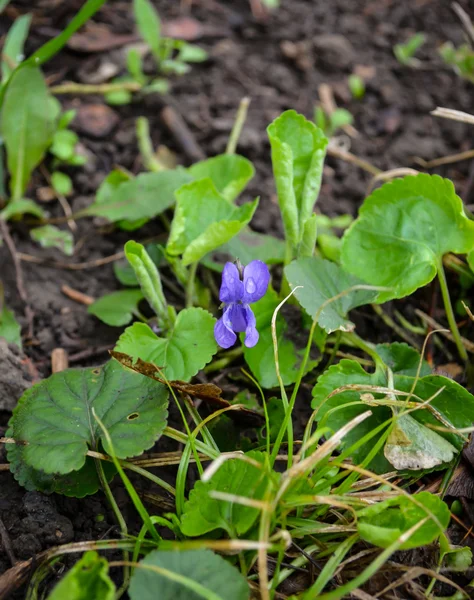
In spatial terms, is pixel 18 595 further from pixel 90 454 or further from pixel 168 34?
pixel 168 34

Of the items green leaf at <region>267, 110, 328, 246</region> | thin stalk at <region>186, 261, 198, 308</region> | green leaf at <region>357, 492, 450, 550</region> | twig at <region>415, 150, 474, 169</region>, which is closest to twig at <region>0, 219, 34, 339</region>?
thin stalk at <region>186, 261, 198, 308</region>

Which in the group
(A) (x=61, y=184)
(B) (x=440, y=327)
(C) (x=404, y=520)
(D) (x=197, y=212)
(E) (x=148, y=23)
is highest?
(E) (x=148, y=23)

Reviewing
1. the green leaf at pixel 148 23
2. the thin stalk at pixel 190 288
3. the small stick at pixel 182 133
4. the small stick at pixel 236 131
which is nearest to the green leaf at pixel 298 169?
the thin stalk at pixel 190 288

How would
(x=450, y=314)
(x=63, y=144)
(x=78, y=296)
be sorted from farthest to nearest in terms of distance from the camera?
(x=63, y=144)
(x=78, y=296)
(x=450, y=314)

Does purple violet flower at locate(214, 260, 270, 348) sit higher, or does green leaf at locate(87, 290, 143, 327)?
purple violet flower at locate(214, 260, 270, 348)

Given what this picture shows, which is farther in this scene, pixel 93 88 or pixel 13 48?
pixel 93 88

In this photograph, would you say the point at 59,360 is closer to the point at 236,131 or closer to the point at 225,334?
the point at 225,334

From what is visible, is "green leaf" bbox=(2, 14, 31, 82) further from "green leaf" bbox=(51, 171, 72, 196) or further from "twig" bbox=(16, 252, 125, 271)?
"twig" bbox=(16, 252, 125, 271)

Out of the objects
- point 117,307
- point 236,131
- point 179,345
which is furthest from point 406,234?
point 236,131

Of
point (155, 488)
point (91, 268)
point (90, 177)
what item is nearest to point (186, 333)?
point (155, 488)
